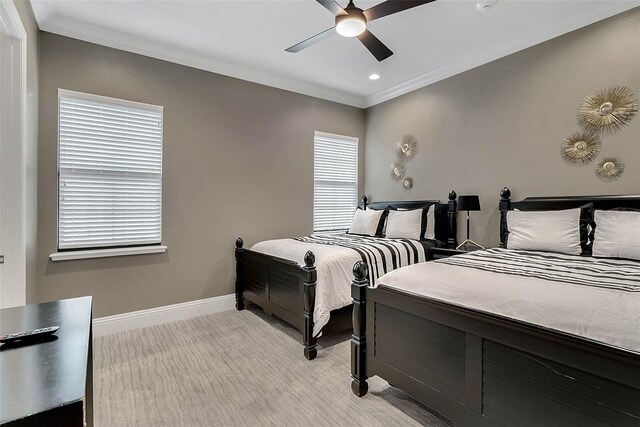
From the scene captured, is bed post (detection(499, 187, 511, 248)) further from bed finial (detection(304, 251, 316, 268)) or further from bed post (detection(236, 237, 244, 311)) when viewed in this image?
bed post (detection(236, 237, 244, 311))

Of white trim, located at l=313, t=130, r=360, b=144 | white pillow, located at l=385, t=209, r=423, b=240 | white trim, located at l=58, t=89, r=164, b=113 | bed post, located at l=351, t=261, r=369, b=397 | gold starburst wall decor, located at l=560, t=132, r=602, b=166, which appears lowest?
bed post, located at l=351, t=261, r=369, b=397

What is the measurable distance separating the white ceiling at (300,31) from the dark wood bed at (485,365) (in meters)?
2.42

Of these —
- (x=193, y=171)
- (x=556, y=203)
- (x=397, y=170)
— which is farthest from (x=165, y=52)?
(x=556, y=203)

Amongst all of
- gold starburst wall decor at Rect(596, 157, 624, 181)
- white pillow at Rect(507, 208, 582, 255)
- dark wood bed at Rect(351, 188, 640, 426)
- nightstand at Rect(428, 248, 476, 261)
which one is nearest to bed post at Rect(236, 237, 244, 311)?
dark wood bed at Rect(351, 188, 640, 426)

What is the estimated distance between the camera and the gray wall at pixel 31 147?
7.80ft

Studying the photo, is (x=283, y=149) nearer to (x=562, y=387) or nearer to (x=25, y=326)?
(x=25, y=326)

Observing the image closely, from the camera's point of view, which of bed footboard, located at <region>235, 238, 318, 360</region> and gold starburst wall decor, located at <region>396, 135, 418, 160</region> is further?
gold starburst wall decor, located at <region>396, 135, 418, 160</region>

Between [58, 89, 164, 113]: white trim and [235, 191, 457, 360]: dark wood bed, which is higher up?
[58, 89, 164, 113]: white trim

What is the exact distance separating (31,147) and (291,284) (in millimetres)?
2422

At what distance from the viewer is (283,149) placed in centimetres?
430

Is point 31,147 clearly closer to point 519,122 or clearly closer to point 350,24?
point 350,24

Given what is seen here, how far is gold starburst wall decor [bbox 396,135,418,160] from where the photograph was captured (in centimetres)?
442

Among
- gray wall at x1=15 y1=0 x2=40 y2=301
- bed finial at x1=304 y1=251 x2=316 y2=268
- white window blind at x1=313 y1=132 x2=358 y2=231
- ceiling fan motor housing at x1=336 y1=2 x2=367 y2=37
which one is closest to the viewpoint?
ceiling fan motor housing at x1=336 y1=2 x2=367 y2=37

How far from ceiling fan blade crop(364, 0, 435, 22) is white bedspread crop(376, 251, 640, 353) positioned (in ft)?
5.94
